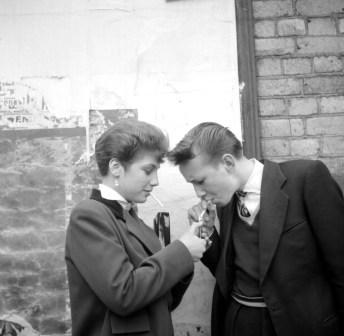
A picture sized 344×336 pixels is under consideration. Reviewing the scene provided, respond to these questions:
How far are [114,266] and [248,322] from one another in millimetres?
702

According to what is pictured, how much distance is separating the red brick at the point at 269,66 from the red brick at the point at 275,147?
41 cm

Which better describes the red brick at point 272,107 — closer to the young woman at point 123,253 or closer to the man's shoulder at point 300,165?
the man's shoulder at point 300,165

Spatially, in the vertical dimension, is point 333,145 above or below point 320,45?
below

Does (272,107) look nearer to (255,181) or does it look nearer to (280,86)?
(280,86)

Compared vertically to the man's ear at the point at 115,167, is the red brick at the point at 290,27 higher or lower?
higher

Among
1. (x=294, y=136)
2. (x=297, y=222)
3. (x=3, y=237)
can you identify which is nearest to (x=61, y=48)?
(x=3, y=237)

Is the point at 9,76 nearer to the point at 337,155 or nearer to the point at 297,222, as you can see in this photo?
the point at 297,222

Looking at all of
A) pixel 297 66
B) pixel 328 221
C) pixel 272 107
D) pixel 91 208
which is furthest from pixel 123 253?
pixel 297 66

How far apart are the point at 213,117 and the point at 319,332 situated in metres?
1.24

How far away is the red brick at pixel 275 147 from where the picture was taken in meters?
2.34

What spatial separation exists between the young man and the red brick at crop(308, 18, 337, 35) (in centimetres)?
109

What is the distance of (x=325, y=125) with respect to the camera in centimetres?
238

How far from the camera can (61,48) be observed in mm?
2391

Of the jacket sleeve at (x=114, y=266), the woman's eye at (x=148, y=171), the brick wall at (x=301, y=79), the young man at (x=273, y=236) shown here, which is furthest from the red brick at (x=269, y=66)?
the jacket sleeve at (x=114, y=266)
